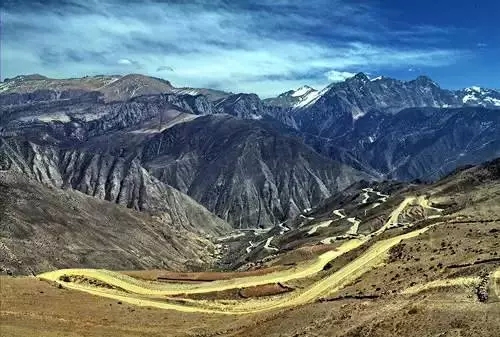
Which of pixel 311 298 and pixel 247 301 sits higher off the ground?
pixel 311 298

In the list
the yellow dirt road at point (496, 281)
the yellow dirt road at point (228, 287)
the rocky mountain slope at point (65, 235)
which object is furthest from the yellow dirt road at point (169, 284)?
the yellow dirt road at point (496, 281)

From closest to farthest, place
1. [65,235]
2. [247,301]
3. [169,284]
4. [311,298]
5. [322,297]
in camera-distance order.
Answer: [322,297] → [311,298] → [247,301] → [169,284] → [65,235]

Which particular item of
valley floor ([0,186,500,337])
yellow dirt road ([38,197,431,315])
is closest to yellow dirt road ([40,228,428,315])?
yellow dirt road ([38,197,431,315])

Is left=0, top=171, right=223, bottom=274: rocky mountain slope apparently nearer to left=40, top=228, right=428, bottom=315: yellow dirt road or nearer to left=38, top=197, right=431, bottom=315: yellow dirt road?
left=38, top=197, right=431, bottom=315: yellow dirt road

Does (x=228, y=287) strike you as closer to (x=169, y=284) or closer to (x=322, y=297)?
(x=169, y=284)

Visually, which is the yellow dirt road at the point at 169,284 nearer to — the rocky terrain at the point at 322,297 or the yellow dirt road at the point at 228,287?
the yellow dirt road at the point at 228,287

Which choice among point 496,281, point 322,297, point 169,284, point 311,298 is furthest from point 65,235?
point 496,281

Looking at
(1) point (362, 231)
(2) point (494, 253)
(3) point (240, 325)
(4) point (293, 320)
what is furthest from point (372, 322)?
(1) point (362, 231)

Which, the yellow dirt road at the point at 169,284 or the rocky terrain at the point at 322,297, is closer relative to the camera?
the rocky terrain at the point at 322,297

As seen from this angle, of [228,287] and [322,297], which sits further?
[228,287]
